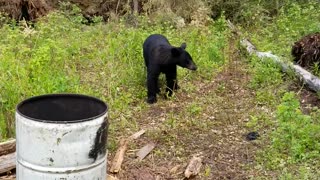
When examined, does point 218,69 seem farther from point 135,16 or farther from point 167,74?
point 135,16

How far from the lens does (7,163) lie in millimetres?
4203

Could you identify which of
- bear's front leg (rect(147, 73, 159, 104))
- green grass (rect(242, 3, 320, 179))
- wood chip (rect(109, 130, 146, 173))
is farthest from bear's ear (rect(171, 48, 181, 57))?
wood chip (rect(109, 130, 146, 173))

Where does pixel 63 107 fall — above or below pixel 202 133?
above

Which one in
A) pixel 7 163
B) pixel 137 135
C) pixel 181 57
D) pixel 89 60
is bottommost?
pixel 89 60

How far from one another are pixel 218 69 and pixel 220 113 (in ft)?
5.83

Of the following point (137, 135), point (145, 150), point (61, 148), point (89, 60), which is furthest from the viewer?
point (89, 60)

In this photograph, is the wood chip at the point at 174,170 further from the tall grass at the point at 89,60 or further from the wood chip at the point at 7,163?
the wood chip at the point at 7,163

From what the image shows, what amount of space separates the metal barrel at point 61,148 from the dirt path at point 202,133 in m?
1.46

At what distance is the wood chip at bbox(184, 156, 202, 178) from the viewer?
15.4ft

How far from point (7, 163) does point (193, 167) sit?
66.0 inches

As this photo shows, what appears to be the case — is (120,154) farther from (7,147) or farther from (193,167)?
(7,147)

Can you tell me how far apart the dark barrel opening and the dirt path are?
1198 mm

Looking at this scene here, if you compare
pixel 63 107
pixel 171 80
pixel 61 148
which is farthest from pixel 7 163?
pixel 171 80

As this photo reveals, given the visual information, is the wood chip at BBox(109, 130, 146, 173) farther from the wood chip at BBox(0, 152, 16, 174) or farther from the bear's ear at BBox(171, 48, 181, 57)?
the bear's ear at BBox(171, 48, 181, 57)
